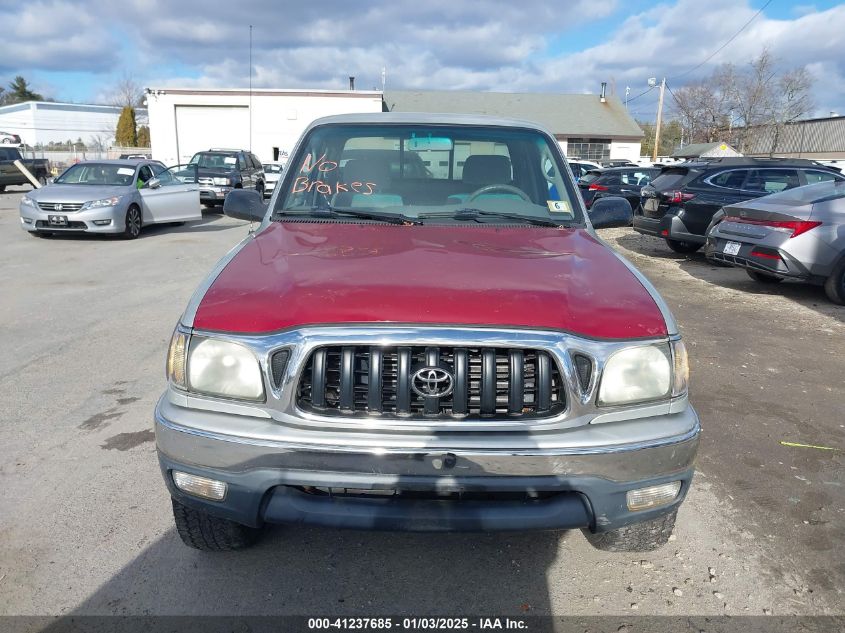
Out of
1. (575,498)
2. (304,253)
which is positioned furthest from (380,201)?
(575,498)

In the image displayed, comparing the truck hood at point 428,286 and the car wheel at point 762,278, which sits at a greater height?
the truck hood at point 428,286

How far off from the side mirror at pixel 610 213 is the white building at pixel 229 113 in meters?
32.8

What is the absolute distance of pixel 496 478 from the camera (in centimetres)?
220

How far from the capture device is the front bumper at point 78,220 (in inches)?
479

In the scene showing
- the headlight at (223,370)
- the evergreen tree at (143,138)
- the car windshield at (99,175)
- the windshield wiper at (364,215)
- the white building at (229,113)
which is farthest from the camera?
the evergreen tree at (143,138)

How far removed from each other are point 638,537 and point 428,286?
4.63 ft

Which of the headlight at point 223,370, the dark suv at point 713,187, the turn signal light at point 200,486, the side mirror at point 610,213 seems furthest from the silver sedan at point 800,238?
the turn signal light at point 200,486

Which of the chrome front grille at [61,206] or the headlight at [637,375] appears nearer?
the headlight at [637,375]

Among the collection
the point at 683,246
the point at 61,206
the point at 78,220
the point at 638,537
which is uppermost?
the point at 61,206

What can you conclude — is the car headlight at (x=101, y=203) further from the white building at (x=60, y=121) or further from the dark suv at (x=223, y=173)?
the white building at (x=60, y=121)

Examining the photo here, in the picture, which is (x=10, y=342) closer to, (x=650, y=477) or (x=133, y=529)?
(x=133, y=529)

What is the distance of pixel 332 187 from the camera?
12.3 ft

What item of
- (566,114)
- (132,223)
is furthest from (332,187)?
(566,114)

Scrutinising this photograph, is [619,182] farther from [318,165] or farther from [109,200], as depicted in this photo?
[318,165]
